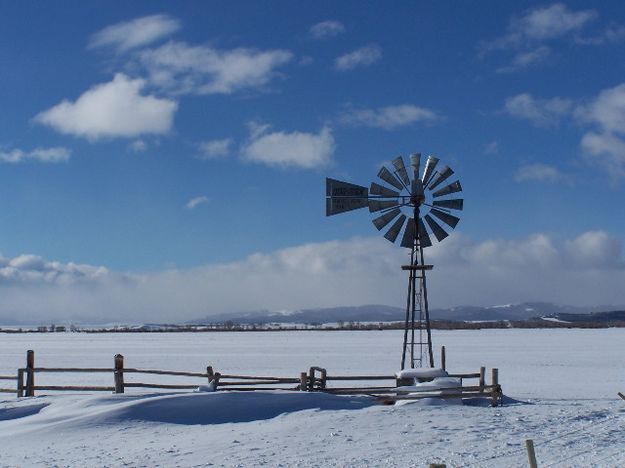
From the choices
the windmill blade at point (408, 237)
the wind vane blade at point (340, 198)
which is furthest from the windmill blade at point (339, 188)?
the windmill blade at point (408, 237)

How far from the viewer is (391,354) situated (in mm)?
42125

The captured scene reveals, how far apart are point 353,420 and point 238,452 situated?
284 cm

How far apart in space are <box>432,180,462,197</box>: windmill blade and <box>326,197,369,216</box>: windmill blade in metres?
2.04

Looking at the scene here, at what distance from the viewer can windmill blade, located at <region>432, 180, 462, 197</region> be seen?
19.5 metres

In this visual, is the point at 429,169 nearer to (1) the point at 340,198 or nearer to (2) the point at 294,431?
(1) the point at 340,198

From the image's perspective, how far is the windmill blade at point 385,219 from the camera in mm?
19531

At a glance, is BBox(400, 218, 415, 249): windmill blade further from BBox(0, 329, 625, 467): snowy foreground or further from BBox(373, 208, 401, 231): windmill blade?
BBox(0, 329, 625, 467): snowy foreground

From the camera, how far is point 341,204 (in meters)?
19.5

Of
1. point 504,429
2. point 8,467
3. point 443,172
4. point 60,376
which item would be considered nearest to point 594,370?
point 443,172

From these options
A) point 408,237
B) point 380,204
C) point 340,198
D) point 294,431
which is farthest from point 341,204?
point 294,431

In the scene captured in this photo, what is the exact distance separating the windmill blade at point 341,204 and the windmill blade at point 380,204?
271 mm

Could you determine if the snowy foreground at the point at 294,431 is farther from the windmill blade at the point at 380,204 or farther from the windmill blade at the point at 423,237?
the windmill blade at the point at 380,204

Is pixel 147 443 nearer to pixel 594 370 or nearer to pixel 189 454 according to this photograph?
pixel 189 454

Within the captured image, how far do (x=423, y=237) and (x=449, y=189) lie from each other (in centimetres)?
144
